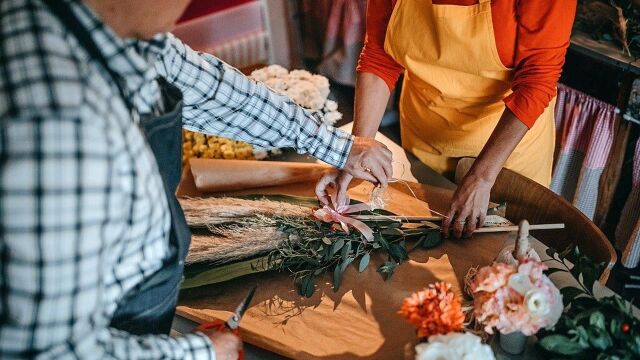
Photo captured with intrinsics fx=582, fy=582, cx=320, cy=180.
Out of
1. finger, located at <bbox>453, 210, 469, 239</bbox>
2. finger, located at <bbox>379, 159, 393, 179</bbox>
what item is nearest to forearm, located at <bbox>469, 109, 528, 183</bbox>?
finger, located at <bbox>453, 210, 469, 239</bbox>

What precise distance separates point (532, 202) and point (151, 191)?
1.19 metres

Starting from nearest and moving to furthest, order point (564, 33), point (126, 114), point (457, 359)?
point (126, 114) → point (457, 359) → point (564, 33)

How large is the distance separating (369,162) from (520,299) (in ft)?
2.17

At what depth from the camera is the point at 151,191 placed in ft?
2.87

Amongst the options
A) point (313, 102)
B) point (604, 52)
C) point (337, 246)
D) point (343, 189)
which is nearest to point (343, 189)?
point (343, 189)

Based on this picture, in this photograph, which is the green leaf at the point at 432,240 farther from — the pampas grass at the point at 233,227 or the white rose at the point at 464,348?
the white rose at the point at 464,348

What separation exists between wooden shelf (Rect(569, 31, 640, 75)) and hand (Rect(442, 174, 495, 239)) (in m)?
1.28

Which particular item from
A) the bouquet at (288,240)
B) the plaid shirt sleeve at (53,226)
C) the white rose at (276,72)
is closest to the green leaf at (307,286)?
the bouquet at (288,240)

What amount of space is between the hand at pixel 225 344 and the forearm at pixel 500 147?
2.56ft

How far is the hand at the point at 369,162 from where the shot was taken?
1592mm

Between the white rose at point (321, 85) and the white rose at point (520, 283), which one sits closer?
the white rose at point (520, 283)

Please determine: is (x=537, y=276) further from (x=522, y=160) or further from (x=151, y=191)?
(x=522, y=160)

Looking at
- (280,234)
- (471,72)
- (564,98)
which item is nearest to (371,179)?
(280,234)

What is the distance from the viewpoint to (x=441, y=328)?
3.34ft
